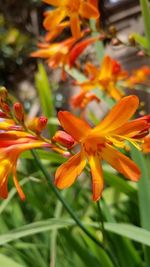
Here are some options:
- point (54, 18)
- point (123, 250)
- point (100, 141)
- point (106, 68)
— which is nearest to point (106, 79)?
point (106, 68)

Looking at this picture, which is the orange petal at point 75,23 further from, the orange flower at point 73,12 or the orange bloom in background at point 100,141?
the orange bloom in background at point 100,141

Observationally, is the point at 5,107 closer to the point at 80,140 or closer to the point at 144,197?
the point at 80,140

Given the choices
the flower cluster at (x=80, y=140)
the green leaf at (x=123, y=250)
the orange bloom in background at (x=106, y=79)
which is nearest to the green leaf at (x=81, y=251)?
the green leaf at (x=123, y=250)

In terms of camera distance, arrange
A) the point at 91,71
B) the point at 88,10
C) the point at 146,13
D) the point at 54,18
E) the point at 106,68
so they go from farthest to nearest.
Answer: the point at 91,71 < the point at 106,68 < the point at 54,18 < the point at 88,10 < the point at 146,13

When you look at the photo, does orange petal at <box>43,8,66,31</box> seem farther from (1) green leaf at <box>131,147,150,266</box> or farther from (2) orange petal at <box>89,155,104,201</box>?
(2) orange petal at <box>89,155,104,201</box>

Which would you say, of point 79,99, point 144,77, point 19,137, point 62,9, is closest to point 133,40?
point 62,9

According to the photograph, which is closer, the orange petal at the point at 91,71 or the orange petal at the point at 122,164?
the orange petal at the point at 122,164
